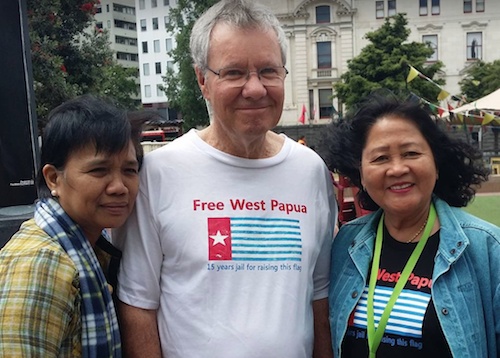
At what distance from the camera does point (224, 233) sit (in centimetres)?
210

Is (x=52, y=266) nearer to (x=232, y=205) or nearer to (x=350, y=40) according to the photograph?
(x=232, y=205)

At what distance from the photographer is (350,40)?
36.3 metres

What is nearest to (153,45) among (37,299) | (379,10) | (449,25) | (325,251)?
(379,10)

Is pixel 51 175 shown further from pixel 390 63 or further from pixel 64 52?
pixel 390 63

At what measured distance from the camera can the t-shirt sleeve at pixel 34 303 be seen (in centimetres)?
160

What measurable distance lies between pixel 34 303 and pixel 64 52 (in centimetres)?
1068

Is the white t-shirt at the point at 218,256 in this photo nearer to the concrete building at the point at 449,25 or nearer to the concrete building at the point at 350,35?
the concrete building at the point at 350,35

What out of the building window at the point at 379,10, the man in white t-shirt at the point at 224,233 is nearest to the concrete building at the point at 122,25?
the building window at the point at 379,10

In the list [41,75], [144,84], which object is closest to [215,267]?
[41,75]

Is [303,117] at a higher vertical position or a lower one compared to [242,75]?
lower

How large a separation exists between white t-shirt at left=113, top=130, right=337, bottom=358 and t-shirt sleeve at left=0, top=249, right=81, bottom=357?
432mm

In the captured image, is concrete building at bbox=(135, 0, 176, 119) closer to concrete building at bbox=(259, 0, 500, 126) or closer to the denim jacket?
concrete building at bbox=(259, 0, 500, 126)

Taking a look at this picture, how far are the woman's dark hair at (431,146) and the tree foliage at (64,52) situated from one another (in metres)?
7.50

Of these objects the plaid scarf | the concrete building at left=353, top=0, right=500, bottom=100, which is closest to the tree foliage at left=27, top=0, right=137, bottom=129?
the plaid scarf
